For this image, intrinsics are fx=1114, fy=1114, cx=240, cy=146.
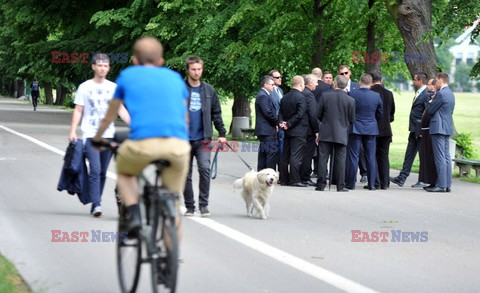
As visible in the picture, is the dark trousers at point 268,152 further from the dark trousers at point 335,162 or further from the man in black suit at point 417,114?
the man in black suit at point 417,114

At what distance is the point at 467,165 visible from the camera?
22.2 metres

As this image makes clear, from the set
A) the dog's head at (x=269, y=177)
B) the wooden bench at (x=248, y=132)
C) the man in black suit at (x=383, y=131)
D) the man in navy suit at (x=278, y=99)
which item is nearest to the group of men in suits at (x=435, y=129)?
the man in black suit at (x=383, y=131)

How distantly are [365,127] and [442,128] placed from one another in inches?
49.8

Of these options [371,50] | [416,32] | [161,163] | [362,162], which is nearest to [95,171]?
[161,163]

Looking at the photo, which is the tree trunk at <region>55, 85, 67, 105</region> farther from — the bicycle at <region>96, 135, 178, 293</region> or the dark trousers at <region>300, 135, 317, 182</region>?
the bicycle at <region>96, 135, 178, 293</region>

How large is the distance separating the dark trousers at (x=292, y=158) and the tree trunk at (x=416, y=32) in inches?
234

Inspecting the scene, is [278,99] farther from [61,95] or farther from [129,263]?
[61,95]

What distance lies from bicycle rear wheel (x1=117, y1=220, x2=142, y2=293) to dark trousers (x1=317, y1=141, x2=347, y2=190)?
10.1 metres

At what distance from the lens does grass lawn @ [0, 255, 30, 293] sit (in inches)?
316

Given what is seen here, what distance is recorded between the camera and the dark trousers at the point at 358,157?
728 inches

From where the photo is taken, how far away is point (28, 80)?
7438 cm

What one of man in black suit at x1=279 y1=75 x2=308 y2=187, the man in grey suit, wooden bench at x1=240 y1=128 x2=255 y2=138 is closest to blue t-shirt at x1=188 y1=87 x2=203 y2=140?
man in black suit at x1=279 y1=75 x2=308 y2=187

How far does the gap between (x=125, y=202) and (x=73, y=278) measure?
1.53 meters

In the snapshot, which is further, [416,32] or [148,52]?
[416,32]
